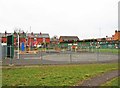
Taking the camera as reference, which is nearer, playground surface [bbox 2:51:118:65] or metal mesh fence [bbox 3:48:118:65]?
playground surface [bbox 2:51:118:65]

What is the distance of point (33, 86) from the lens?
37.4ft

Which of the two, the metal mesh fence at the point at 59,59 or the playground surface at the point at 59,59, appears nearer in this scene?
the playground surface at the point at 59,59

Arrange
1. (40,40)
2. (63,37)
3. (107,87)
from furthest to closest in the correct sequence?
(63,37) → (40,40) → (107,87)

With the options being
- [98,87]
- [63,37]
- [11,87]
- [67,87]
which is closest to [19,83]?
[11,87]

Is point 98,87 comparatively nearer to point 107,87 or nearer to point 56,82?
point 107,87

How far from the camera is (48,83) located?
39.7 ft

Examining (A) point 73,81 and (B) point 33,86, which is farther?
(A) point 73,81

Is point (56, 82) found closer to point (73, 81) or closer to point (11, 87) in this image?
point (73, 81)

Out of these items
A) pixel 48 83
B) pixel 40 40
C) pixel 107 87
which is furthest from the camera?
pixel 40 40

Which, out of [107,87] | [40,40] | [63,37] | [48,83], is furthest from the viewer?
[63,37]

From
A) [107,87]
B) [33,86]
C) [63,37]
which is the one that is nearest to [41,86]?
[33,86]

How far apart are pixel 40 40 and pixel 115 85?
5627 inches

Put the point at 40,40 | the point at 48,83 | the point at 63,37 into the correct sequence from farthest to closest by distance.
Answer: the point at 63,37 < the point at 40,40 < the point at 48,83

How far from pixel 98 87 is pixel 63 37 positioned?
15858cm
